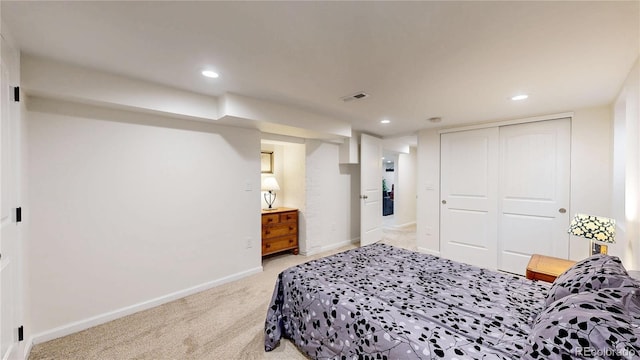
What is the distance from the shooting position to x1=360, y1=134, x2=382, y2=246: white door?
448 cm

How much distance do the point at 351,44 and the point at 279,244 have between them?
124 inches

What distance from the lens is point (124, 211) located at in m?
2.41

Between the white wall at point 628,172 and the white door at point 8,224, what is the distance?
12.7ft

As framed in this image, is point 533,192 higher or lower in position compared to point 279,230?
higher

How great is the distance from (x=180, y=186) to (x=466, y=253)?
4109 millimetres

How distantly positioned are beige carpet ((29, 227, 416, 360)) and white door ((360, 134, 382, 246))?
226 cm

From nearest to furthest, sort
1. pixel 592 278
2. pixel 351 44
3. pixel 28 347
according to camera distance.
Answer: pixel 592 278 < pixel 351 44 < pixel 28 347

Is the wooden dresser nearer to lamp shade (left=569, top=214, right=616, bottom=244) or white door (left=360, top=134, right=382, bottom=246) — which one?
white door (left=360, top=134, right=382, bottom=246)

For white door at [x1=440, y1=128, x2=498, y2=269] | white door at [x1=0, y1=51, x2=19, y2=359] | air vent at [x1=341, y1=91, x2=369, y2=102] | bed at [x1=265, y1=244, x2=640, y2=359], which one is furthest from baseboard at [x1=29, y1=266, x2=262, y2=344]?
white door at [x1=440, y1=128, x2=498, y2=269]

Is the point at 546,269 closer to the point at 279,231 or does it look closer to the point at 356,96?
the point at 356,96

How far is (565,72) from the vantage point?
203cm

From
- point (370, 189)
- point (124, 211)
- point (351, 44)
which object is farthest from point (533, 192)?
point (124, 211)

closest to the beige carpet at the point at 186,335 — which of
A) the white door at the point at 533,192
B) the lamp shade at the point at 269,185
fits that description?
the lamp shade at the point at 269,185

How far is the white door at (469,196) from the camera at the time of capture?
369 cm
